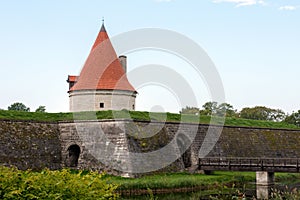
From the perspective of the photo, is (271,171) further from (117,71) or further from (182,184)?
(117,71)

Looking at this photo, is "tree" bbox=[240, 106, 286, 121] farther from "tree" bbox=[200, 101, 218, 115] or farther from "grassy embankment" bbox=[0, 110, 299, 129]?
"grassy embankment" bbox=[0, 110, 299, 129]

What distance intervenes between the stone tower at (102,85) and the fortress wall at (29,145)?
13.2 ft

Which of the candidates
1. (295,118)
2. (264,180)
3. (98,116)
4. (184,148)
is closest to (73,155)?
(98,116)

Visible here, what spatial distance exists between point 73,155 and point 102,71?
6.14 meters

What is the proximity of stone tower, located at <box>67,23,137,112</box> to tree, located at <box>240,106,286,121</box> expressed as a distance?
105 feet

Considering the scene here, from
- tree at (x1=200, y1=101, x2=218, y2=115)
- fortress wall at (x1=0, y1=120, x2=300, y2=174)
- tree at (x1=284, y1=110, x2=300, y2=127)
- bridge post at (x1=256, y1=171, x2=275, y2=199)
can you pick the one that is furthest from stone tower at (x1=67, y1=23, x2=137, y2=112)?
tree at (x1=284, y1=110, x2=300, y2=127)

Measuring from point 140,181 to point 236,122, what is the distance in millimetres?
13714

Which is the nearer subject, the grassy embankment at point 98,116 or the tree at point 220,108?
the grassy embankment at point 98,116

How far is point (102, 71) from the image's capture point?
2684 cm

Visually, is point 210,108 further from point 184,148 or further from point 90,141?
point 90,141

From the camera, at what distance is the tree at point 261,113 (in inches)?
2228

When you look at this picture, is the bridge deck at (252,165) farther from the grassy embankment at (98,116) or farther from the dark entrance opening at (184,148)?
the grassy embankment at (98,116)

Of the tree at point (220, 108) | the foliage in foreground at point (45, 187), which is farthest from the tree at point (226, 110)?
the foliage in foreground at point (45, 187)

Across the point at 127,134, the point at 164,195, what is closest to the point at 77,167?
the point at 127,134
